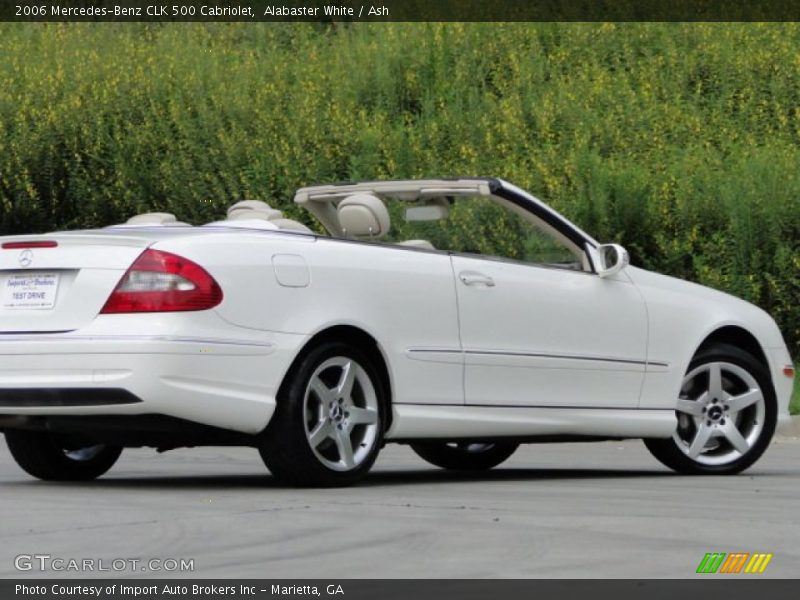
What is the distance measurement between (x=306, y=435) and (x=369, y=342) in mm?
666

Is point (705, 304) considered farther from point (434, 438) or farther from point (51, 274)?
point (51, 274)

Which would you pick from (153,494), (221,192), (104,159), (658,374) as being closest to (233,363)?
(153,494)

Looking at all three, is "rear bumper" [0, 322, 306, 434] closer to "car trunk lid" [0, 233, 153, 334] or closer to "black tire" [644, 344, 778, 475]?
"car trunk lid" [0, 233, 153, 334]

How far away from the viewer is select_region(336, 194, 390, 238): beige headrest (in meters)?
10.1

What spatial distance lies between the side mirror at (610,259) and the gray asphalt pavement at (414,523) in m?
1.15

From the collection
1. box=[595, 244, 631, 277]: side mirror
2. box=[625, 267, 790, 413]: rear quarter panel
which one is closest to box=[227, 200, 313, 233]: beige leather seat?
box=[595, 244, 631, 277]: side mirror

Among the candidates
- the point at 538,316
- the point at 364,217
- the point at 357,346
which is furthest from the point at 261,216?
the point at 538,316

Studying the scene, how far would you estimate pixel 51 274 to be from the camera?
905 cm

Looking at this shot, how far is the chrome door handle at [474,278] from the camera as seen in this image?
990cm

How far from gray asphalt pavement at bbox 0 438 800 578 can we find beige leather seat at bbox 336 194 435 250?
1.28m

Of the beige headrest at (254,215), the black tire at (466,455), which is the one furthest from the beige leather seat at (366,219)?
the black tire at (466,455)

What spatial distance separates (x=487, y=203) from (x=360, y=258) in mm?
1159
